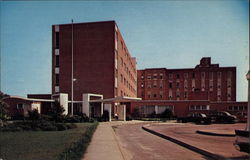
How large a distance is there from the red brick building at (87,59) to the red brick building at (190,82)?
35.7 metres

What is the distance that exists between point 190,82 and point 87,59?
45.4 metres

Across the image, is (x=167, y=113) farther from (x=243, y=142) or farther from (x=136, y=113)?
(x=243, y=142)

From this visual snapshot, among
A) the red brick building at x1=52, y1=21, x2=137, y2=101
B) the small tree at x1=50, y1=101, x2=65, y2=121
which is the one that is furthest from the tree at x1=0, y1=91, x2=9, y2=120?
the red brick building at x1=52, y1=21, x2=137, y2=101

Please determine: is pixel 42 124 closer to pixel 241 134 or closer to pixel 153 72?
pixel 241 134

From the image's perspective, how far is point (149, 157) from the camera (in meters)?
9.05

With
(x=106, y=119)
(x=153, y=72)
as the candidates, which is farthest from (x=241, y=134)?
(x=153, y=72)

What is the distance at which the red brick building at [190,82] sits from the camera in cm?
7181

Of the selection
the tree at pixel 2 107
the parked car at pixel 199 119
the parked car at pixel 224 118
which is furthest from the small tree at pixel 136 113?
the tree at pixel 2 107

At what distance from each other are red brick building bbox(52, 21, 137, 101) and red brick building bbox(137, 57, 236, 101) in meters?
35.7

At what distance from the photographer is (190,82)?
7469 cm

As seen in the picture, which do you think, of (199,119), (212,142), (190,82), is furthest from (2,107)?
(190,82)

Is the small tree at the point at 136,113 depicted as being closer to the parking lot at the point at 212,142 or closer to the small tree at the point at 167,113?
the small tree at the point at 167,113

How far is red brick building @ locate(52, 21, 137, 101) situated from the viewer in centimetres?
3931

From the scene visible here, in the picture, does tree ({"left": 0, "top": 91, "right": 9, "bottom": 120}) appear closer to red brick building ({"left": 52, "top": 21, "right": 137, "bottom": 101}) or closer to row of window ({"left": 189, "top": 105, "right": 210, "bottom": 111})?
red brick building ({"left": 52, "top": 21, "right": 137, "bottom": 101})
